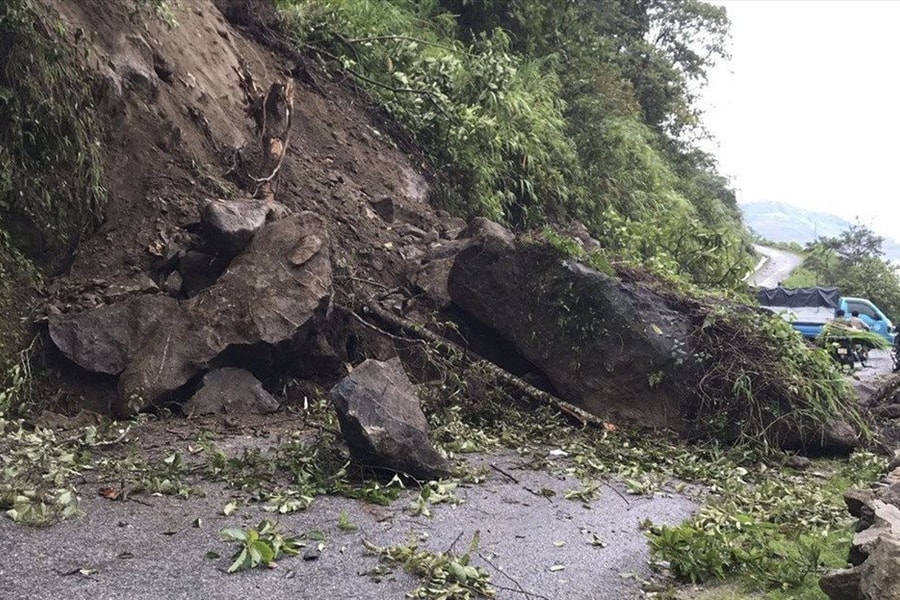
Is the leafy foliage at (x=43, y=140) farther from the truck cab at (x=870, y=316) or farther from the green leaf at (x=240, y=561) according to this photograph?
the truck cab at (x=870, y=316)

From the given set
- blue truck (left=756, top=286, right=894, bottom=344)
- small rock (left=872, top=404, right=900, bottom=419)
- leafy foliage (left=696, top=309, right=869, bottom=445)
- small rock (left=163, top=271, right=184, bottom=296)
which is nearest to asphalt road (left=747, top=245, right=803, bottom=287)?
blue truck (left=756, top=286, right=894, bottom=344)

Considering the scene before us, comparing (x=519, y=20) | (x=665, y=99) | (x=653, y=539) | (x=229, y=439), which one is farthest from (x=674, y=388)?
(x=665, y=99)

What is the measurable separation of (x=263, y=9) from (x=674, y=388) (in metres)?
7.65

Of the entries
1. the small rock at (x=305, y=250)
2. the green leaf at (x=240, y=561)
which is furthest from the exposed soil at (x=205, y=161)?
the green leaf at (x=240, y=561)

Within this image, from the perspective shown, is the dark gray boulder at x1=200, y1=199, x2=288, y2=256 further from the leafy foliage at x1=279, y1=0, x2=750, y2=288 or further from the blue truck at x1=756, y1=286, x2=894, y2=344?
the blue truck at x1=756, y1=286, x2=894, y2=344

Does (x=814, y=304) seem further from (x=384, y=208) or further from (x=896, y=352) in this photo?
(x=384, y=208)

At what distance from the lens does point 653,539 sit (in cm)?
443

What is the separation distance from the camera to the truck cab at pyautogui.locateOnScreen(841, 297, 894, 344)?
19594 mm

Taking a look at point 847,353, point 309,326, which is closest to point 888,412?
point 847,353

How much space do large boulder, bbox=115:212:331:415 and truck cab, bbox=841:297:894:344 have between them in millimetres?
15839

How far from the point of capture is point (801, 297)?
19812mm

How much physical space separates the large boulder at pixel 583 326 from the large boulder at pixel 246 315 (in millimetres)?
1717

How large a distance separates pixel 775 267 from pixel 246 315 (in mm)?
38924

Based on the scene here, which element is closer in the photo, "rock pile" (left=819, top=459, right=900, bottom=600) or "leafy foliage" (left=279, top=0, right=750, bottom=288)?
"rock pile" (left=819, top=459, right=900, bottom=600)
